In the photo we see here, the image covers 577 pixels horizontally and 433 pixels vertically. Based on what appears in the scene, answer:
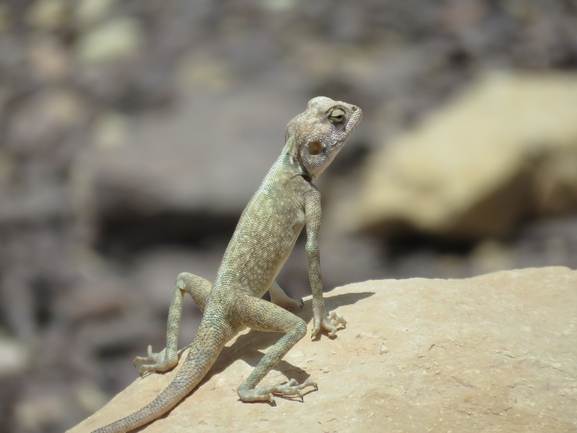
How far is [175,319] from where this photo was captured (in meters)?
5.38

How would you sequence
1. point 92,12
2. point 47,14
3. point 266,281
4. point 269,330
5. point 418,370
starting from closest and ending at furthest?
point 418,370 → point 269,330 → point 266,281 → point 92,12 → point 47,14

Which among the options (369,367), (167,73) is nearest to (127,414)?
(369,367)

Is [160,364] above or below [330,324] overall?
below

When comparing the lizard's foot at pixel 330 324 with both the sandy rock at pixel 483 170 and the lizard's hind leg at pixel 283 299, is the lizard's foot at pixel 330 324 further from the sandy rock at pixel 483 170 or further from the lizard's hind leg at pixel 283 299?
the sandy rock at pixel 483 170

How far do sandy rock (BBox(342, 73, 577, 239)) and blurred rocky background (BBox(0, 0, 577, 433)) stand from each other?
3cm

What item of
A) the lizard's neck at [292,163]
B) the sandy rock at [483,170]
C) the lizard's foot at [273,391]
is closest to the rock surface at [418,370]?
the lizard's foot at [273,391]

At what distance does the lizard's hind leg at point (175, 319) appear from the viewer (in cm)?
522

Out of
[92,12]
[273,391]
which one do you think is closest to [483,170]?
[273,391]

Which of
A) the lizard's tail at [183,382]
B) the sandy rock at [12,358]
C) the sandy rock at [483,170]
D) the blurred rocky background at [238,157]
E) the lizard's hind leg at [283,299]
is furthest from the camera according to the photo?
the sandy rock at [12,358]

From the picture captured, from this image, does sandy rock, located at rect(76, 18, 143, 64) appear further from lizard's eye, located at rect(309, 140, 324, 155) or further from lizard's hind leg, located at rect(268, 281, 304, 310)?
lizard's hind leg, located at rect(268, 281, 304, 310)

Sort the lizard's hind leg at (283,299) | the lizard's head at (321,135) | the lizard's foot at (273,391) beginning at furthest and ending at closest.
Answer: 1. the lizard's hind leg at (283,299)
2. the lizard's head at (321,135)
3. the lizard's foot at (273,391)

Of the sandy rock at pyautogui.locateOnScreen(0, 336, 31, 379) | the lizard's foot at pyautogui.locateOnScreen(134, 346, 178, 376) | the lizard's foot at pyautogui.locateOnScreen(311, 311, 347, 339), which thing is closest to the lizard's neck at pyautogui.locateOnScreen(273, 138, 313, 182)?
the lizard's foot at pyautogui.locateOnScreen(311, 311, 347, 339)

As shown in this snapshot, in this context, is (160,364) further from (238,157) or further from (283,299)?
(238,157)

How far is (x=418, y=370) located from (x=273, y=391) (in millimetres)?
995
